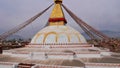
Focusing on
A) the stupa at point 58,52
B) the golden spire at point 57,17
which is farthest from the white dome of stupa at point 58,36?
the golden spire at point 57,17

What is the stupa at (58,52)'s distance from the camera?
561 inches

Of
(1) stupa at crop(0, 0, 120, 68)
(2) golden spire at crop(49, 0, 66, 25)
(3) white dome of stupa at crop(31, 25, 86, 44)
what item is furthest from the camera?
(2) golden spire at crop(49, 0, 66, 25)

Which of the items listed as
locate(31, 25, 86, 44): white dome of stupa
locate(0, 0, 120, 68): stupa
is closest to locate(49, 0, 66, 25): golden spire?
locate(0, 0, 120, 68): stupa

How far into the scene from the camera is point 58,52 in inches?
634

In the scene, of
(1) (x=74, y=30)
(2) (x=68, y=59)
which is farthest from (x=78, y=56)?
(1) (x=74, y=30)

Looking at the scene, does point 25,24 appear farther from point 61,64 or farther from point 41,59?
point 61,64

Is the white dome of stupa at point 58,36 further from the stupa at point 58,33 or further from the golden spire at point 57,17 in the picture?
the golden spire at point 57,17

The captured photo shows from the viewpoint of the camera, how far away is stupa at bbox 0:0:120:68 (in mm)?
14248

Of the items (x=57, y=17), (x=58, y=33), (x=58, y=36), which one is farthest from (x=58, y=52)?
(x=57, y=17)

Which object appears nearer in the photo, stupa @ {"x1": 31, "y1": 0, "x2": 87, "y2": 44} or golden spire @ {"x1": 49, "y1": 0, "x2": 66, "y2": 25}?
stupa @ {"x1": 31, "y1": 0, "x2": 87, "y2": 44}

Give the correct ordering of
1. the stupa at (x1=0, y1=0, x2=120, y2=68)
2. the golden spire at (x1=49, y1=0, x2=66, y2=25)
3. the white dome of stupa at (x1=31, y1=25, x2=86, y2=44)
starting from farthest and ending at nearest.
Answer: the golden spire at (x1=49, y1=0, x2=66, y2=25)
the white dome of stupa at (x1=31, y1=25, x2=86, y2=44)
the stupa at (x1=0, y1=0, x2=120, y2=68)

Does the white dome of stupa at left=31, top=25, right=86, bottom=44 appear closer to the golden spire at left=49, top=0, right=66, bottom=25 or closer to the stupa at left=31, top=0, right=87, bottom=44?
the stupa at left=31, top=0, right=87, bottom=44

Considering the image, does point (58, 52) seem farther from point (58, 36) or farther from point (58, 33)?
point (58, 33)

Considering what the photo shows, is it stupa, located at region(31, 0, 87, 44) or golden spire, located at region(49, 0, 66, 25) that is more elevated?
golden spire, located at region(49, 0, 66, 25)
